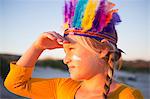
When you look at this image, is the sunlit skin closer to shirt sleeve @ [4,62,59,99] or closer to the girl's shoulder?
the girl's shoulder

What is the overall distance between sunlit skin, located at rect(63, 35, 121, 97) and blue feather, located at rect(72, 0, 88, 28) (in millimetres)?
43

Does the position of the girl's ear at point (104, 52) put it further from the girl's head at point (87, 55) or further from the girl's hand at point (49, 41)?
the girl's hand at point (49, 41)

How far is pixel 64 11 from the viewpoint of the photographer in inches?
38.7

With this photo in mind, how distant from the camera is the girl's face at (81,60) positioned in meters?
0.91

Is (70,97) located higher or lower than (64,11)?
lower

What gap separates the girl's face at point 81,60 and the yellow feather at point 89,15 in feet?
0.17

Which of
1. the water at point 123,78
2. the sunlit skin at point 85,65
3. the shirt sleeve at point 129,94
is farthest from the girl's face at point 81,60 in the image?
the water at point 123,78

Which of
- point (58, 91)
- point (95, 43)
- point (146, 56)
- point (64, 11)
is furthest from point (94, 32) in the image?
point (146, 56)

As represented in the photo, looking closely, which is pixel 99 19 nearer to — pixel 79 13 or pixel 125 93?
pixel 79 13

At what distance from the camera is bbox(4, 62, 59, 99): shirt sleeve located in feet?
3.26

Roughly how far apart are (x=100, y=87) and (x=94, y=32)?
0.63ft

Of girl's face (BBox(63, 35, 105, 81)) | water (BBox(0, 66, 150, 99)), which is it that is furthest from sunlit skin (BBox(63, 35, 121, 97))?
water (BBox(0, 66, 150, 99))

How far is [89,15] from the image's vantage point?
0.92 meters

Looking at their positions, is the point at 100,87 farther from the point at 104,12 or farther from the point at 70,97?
the point at 104,12
